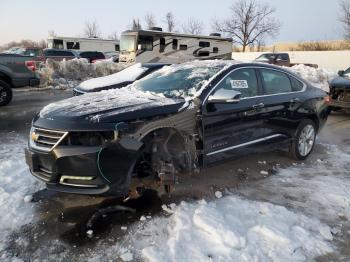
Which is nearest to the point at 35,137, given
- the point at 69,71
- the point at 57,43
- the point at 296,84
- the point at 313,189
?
the point at 313,189

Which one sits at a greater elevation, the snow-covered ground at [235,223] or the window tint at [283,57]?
the window tint at [283,57]

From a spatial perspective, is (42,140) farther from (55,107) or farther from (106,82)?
(106,82)

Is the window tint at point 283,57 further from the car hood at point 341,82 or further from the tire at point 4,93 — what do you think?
the tire at point 4,93

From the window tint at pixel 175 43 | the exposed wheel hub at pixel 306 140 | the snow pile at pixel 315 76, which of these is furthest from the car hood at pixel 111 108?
the window tint at pixel 175 43

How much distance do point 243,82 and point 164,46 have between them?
1833 centimetres

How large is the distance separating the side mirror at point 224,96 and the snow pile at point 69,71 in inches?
571

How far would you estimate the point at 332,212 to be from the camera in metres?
4.47

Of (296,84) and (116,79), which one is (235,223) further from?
(116,79)

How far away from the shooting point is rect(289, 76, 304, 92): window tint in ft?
20.9

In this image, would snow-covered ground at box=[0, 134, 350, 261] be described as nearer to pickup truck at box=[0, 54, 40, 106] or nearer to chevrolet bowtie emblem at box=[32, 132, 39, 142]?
chevrolet bowtie emblem at box=[32, 132, 39, 142]

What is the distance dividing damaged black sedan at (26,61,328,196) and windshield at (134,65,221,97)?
0.01 meters

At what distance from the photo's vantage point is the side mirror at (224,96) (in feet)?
15.4

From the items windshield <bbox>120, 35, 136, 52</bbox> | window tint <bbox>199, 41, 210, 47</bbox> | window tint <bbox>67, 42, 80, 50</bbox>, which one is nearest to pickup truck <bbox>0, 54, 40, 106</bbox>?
windshield <bbox>120, 35, 136, 52</bbox>

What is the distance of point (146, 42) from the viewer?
2217cm
